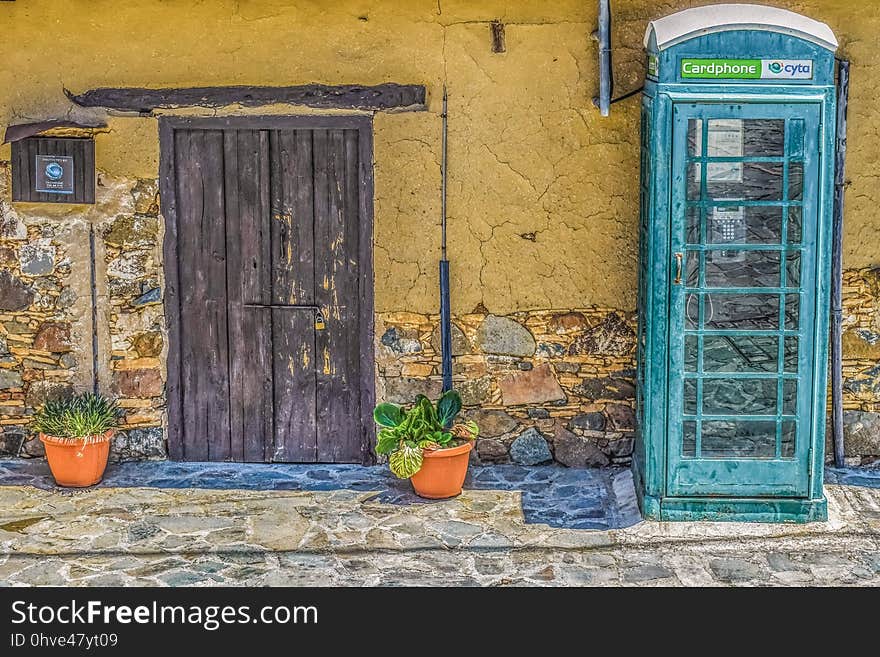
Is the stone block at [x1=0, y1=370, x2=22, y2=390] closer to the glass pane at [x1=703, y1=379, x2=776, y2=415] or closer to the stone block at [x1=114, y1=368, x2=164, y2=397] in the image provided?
the stone block at [x1=114, y1=368, x2=164, y2=397]

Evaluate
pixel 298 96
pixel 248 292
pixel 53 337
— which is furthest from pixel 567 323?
pixel 53 337

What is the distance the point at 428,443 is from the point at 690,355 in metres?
1.63

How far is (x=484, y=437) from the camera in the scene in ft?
28.7

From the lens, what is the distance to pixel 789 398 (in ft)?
24.8

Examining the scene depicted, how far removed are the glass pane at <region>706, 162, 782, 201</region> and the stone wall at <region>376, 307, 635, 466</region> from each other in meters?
1.35

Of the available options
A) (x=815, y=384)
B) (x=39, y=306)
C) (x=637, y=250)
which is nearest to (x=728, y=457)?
(x=815, y=384)

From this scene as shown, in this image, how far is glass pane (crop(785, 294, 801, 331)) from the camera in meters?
7.47

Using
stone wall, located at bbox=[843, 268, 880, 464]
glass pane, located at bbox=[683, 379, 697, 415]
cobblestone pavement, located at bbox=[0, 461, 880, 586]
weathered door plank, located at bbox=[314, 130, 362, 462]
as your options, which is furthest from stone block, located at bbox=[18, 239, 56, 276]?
stone wall, located at bbox=[843, 268, 880, 464]

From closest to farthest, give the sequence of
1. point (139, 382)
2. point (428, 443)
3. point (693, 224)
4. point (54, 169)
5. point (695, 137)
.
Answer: point (695, 137) → point (693, 224) → point (428, 443) → point (54, 169) → point (139, 382)

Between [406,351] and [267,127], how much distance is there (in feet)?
5.48

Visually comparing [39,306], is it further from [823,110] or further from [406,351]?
[823,110]

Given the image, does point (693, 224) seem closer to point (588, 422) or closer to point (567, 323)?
point (567, 323)

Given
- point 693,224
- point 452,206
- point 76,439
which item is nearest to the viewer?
point 693,224

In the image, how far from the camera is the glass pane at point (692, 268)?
7.50 m
